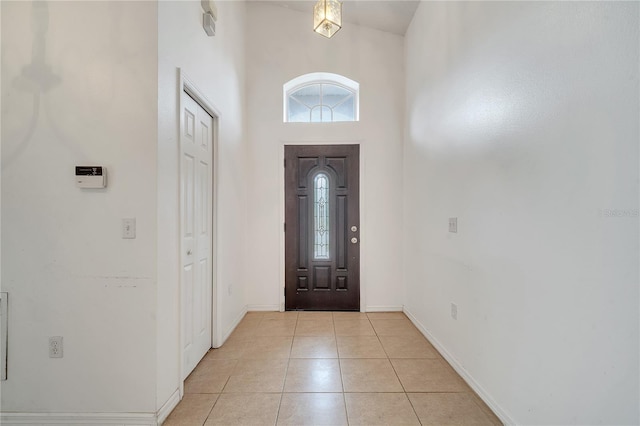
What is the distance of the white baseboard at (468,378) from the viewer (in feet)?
5.72

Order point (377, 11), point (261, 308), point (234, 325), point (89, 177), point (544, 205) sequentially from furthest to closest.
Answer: point (261, 308) → point (377, 11) → point (234, 325) → point (89, 177) → point (544, 205)

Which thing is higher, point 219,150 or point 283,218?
point 219,150

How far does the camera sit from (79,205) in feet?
5.58

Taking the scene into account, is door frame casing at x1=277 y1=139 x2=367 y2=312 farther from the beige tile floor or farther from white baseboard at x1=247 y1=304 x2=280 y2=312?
the beige tile floor

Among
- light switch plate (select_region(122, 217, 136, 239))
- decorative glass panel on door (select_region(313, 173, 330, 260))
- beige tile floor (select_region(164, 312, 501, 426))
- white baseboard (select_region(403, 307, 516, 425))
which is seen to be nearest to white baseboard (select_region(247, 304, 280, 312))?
beige tile floor (select_region(164, 312, 501, 426))

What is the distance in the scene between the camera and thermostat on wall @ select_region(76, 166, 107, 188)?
168 cm

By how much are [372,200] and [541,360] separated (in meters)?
2.52

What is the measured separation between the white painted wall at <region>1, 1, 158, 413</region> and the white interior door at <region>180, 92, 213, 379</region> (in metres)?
0.33

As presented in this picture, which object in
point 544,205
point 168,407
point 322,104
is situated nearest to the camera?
point 544,205

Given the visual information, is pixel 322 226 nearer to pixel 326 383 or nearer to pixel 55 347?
pixel 326 383

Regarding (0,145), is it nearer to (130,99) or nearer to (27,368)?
(130,99)

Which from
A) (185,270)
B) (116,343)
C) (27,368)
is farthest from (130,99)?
(27,368)

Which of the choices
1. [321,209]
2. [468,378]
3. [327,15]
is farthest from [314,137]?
[468,378]

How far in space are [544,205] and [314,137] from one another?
9.07ft
